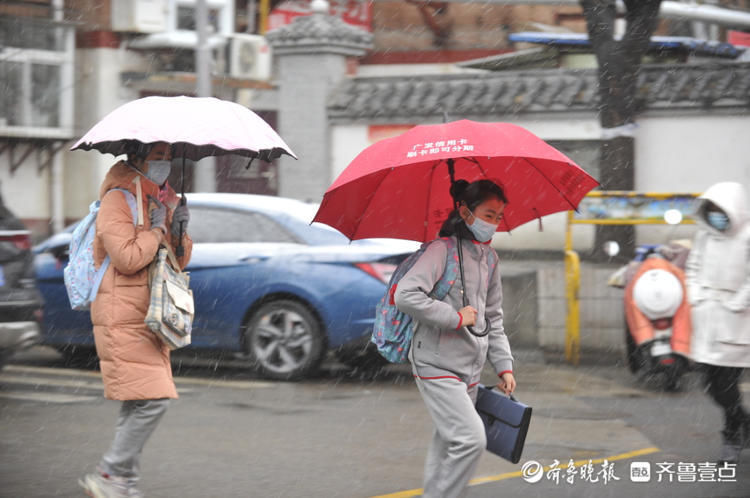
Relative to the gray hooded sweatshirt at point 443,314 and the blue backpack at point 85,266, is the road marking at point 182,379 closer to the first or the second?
the blue backpack at point 85,266

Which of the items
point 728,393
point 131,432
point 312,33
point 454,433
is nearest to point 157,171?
point 131,432

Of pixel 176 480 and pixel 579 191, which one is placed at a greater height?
pixel 579 191

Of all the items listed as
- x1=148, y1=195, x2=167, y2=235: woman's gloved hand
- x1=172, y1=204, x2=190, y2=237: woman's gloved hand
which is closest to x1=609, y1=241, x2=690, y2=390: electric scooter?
x1=172, y1=204, x2=190, y2=237: woman's gloved hand

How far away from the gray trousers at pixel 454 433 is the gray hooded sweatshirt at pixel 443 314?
2.5 inches

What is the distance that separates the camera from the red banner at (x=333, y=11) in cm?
2675

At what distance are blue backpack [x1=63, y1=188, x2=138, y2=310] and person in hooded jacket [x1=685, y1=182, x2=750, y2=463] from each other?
340 centimetres

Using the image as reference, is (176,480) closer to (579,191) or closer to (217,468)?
(217,468)

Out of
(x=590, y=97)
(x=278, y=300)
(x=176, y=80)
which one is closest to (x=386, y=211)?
(x=278, y=300)

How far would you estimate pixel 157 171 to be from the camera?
5.50 metres

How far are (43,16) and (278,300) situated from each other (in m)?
15.8

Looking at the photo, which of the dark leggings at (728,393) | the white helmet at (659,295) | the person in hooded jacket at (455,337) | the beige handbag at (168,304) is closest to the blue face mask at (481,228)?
the person in hooded jacket at (455,337)

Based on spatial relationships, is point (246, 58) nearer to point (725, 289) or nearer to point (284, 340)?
point (284, 340)

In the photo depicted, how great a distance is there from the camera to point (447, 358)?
15.9ft

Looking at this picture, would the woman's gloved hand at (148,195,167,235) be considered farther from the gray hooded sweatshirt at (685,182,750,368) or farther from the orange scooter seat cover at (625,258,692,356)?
the orange scooter seat cover at (625,258,692,356)
